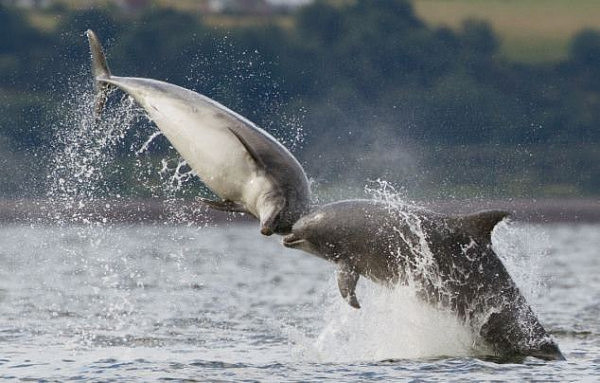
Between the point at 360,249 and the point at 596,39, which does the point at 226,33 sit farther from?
the point at 360,249

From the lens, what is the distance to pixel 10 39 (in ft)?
386

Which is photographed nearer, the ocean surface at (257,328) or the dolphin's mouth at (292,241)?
the dolphin's mouth at (292,241)

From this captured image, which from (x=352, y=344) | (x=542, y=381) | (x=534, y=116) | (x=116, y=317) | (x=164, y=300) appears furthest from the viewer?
(x=534, y=116)

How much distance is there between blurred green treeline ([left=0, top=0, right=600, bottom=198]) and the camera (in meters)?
97.4

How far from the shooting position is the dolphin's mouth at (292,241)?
18.2 m

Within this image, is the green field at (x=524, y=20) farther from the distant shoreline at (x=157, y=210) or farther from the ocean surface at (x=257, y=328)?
the ocean surface at (x=257, y=328)

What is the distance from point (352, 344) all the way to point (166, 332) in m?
5.15

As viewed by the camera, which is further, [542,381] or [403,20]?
[403,20]

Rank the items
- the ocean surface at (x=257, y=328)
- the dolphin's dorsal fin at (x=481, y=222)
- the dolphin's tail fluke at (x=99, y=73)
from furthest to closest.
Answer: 1. the dolphin's tail fluke at (x=99, y=73)
2. the ocean surface at (x=257, y=328)
3. the dolphin's dorsal fin at (x=481, y=222)

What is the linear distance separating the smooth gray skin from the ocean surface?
0.37 meters

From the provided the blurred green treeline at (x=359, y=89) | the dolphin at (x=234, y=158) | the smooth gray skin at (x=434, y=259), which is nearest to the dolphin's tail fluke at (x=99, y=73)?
the dolphin at (x=234, y=158)

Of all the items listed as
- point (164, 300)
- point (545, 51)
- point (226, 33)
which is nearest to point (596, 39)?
point (545, 51)

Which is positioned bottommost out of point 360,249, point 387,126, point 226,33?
point 360,249

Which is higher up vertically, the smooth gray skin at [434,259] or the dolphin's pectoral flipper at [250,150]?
the dolphin's pectoral flipper at [250,150]
